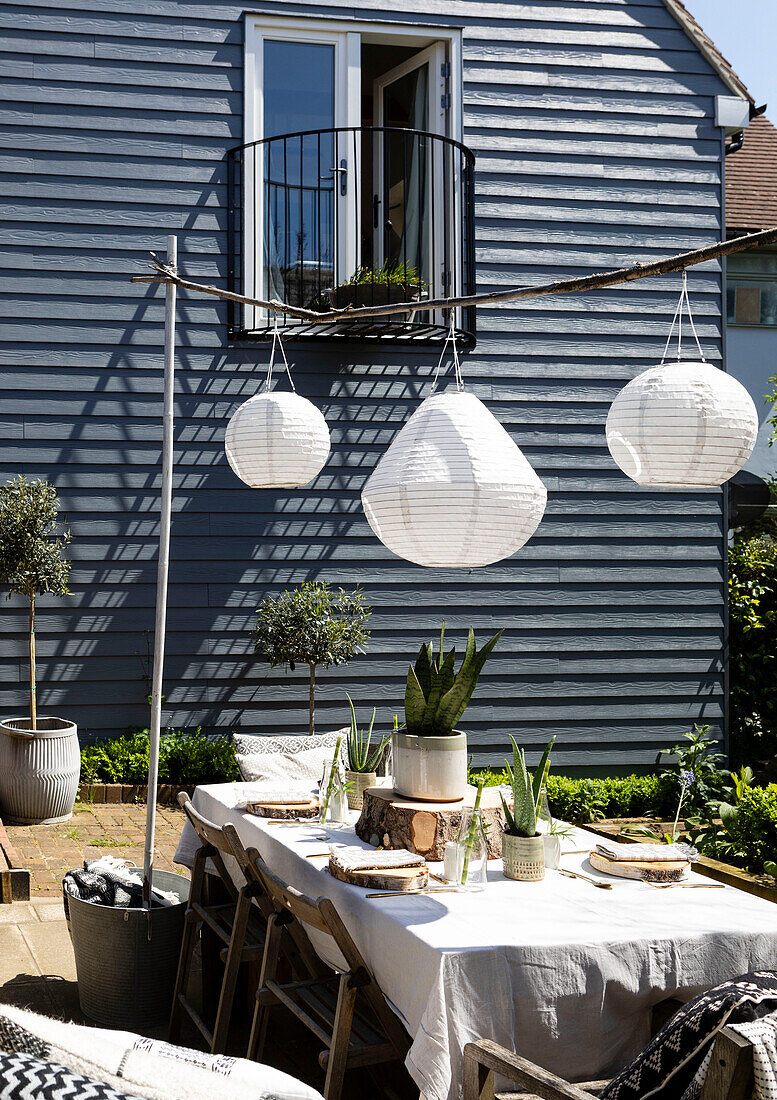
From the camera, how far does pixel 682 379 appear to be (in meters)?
3.31

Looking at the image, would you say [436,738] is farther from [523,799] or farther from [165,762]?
[165,762]

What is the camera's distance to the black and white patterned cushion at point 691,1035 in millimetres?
1886

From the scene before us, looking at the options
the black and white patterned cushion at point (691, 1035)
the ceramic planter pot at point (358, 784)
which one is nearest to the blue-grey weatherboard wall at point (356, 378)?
the ceramic planter pot at point (358, 784)

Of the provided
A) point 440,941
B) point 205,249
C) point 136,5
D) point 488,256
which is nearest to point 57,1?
point 136,5

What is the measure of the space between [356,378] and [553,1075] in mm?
5754

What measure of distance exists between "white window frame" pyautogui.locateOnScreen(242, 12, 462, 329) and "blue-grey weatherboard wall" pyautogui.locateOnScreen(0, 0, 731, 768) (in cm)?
8

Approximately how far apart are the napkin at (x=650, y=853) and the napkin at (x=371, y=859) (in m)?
0.56

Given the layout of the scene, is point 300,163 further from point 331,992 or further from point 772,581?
point 331,992

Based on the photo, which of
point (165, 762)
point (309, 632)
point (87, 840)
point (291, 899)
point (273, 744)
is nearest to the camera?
point (291, 899)

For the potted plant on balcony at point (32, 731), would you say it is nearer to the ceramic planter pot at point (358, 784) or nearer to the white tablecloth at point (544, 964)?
the ceramic planter pot at point (358, 784)

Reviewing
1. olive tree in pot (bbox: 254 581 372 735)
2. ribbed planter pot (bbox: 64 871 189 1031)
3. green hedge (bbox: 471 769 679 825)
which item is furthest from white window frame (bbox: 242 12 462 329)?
ribbed planter pot (bbox: 64 871 189 1031)

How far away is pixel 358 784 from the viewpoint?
4141 mm

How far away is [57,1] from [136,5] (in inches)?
19.2

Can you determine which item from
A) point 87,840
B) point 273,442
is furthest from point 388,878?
point 87,840
